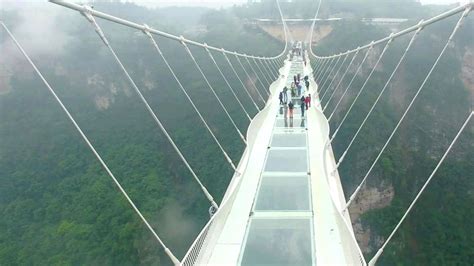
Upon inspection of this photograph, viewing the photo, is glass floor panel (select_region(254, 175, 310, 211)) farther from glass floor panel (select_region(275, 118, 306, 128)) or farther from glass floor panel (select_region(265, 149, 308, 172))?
glass floor panel (select_region(275, 118, 306, 128))

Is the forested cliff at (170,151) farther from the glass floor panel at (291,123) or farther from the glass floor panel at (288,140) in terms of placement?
the glass floor panel at (288,140)

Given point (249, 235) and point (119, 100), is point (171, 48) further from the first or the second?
point (249, 235)

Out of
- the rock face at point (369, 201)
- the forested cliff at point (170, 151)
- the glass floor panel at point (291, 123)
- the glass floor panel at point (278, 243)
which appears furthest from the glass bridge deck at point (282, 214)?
the rock face at point (369, 201)

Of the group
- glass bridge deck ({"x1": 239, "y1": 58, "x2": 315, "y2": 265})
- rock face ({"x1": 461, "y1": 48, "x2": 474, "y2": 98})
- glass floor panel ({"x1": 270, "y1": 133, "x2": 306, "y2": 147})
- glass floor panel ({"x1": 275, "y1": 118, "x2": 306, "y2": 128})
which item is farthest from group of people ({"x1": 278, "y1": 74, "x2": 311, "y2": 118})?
rock face ({"x1": 461, "y1": 48, "x2": 474, "y2": 98})

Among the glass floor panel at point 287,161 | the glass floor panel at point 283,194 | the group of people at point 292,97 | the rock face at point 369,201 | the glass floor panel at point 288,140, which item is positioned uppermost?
the group of people at point 292,97

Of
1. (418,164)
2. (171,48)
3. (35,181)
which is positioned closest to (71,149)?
(35,181)

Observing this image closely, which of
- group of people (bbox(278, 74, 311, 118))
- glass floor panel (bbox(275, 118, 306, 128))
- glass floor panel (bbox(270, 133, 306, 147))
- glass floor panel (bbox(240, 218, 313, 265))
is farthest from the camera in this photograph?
group of people (bbox(278, 74, 311, 118))
